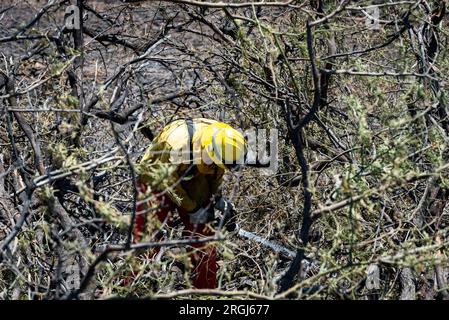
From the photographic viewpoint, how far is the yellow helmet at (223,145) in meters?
5.05

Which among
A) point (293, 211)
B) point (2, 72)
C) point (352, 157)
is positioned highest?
point (2, 72)

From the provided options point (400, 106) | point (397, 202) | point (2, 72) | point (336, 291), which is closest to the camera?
point (336, 291)

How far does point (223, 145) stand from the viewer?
5059mm

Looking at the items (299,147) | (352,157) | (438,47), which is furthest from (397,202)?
(299,147)

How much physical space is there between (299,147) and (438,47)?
1782mm

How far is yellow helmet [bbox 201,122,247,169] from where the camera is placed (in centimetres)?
505

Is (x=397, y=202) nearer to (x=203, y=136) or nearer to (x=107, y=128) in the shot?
(x=203, y=136)

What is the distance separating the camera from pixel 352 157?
4.64 metres

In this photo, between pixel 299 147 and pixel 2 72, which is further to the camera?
Result: pixel 2 72
